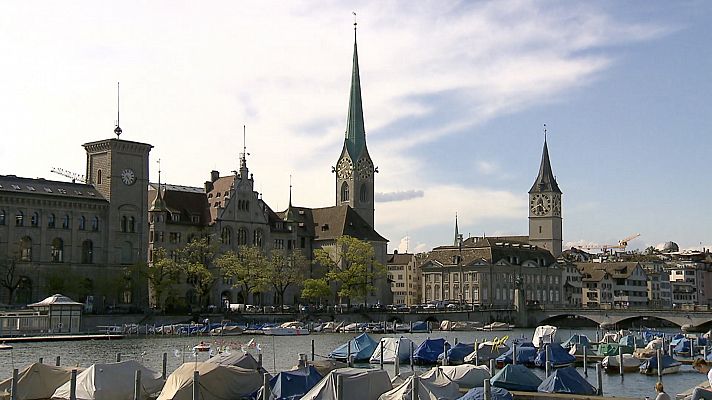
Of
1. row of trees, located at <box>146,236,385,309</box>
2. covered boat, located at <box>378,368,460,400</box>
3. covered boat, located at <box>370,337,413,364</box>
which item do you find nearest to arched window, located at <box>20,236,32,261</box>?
row of trees, located at <box>146,236,385,309</box>

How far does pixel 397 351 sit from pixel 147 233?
6677 centimetres

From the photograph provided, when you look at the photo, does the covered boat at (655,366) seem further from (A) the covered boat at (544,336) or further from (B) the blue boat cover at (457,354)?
(A) the covered boat at (544,336)

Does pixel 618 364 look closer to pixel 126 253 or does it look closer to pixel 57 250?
pixel 57 250

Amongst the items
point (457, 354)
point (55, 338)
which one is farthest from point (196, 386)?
point (55, 338)

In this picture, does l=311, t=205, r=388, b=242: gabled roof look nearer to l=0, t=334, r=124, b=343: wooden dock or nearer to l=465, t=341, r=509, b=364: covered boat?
l=0, t=334, r=124, b=343: wooden dock

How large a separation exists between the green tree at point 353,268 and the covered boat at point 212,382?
3808 inches

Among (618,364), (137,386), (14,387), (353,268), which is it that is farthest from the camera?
(353,268)

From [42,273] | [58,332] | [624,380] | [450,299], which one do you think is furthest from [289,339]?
[450,299]

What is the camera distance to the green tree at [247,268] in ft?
400

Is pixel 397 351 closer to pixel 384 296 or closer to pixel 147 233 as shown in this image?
pixel 147 233

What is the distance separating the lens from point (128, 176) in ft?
396

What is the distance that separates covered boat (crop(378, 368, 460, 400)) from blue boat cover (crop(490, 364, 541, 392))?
5325 millimetres

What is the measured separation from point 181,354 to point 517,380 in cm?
3163

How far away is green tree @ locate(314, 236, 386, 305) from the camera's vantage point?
13700 cm
